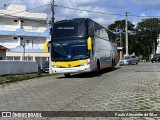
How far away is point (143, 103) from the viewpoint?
38.9ft

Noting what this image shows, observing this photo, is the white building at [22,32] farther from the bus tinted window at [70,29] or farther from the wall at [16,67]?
the bus tinted window at [70,29]

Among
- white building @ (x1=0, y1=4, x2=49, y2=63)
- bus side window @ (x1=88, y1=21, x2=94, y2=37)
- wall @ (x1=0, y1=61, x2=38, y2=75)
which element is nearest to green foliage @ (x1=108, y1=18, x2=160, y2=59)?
white building @ (x1=0, y1=4, x2=49, y2=63)

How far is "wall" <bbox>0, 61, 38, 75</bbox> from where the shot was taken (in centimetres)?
3305

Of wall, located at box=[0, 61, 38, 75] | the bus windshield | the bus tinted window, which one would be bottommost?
wall, located at box=[0, 61, 38, 75]

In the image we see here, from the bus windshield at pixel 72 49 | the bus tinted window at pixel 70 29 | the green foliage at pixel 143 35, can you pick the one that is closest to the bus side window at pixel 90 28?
the bus tinted window at pixel 70 29

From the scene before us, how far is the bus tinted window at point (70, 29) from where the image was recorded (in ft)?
84.5

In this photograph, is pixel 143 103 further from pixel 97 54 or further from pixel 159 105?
pixel 97 54

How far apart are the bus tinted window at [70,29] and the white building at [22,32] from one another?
46674 millimetres

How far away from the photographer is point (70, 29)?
25.9m

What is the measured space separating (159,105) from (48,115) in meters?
3.57

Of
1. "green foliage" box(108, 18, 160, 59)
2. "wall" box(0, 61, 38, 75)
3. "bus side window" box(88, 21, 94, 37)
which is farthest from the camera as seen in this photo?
"green foliage" box(108, 18, 160, 59)

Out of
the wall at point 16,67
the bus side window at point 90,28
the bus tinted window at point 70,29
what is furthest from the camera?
the wall at point 16,67

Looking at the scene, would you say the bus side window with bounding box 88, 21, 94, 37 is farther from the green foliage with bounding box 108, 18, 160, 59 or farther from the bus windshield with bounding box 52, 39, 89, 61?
the green foliage with bounding box 108, 18, 160, 59

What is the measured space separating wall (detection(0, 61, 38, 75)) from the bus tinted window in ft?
26.9
